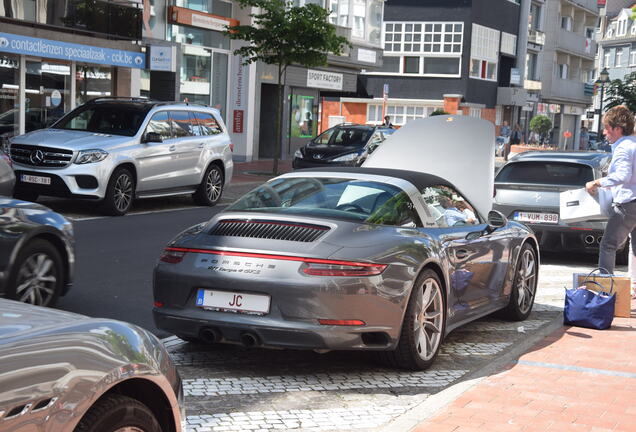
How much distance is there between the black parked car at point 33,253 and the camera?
721cm

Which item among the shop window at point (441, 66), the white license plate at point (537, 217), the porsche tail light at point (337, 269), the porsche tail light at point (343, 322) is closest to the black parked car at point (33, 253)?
the porsche tail light at point (337, 269)

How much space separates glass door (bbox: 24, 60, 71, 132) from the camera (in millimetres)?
23062

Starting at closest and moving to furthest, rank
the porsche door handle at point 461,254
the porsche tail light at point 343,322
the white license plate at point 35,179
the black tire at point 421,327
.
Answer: the porsche tail light at point 343,322 → the black tire at point 421,327 → the porsche door handle at point 461,254 → the white license plate at point 35,179

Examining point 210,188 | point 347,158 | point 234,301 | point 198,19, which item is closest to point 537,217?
point 234,301

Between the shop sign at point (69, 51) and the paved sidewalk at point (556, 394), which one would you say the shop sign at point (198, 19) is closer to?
the shop sign at point (69, 51)

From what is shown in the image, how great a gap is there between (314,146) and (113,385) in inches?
937

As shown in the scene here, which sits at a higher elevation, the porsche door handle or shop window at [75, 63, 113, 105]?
shop window at [75, 63, 113, 105]

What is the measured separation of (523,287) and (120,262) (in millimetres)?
4561

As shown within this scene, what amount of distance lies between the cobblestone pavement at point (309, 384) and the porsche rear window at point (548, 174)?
5.09 m

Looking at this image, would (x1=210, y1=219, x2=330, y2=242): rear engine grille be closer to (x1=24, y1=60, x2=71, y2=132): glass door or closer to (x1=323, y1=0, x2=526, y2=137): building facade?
(x1=24, y1=60, x2=71, y2=132): glass door

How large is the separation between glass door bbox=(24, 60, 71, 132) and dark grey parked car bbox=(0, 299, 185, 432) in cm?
2068

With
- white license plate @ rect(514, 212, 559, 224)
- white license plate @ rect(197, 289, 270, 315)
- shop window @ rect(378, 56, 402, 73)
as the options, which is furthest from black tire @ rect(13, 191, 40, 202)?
shop window @ rect(378, 56, 402, 73)

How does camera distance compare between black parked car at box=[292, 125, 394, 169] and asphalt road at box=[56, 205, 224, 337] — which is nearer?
asphalt road at box=[56, 205, 224, 337]

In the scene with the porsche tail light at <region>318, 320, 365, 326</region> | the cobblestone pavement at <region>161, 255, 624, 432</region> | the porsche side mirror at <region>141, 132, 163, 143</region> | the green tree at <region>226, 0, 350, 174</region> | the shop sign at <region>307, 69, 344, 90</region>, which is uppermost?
the green tree at <region>226, 0, 350, 174</region>
